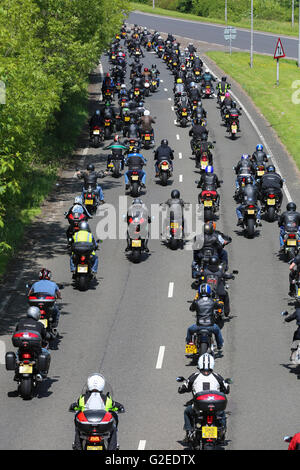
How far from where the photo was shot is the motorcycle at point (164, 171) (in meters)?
40.8

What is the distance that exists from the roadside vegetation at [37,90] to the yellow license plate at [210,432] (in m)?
9.64

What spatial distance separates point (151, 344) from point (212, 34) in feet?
283

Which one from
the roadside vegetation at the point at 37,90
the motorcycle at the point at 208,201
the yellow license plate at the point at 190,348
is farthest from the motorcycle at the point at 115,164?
the yellow license plate at the point at 190,348

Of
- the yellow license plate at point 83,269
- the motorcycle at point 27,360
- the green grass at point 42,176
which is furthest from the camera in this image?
the green grass at point 42,176

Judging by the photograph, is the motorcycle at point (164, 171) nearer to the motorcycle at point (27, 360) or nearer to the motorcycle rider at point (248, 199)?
the motorcycle rider at point (248, 199)

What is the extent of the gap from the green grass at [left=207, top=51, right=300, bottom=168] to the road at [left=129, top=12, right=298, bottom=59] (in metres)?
7.18

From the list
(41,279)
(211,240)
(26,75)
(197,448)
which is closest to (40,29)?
(26,75)

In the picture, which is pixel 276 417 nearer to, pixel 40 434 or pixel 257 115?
pixel 40 434

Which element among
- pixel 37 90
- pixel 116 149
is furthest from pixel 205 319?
pixel 116 149

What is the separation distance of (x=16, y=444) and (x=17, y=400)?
96.0 inches

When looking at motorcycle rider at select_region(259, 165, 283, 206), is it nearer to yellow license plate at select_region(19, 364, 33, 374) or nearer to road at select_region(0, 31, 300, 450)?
road at select_region(0, 31, 300, 450)

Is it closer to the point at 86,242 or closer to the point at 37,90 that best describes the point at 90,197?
the point at 37,90

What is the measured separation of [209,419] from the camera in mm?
15977

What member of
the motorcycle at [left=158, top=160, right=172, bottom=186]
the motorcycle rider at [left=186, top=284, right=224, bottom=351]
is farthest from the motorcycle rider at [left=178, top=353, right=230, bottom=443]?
the motorcycle at [left=158, top=160, right=172, bottom=186]
